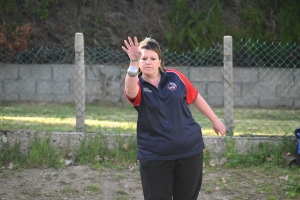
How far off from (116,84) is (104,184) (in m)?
4.40

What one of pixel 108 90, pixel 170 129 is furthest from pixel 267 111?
pixel 170 129

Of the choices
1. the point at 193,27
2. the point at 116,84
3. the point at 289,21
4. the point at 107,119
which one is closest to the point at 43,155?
the point at 107,119

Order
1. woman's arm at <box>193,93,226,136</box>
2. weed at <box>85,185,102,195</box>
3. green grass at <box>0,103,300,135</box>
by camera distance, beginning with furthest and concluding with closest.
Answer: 1. green grass at <box>0,103,300,135</box>
2. weed at <box>85,185,102,195</box>
3. woman's arm at <box>193,93,226,136</box>

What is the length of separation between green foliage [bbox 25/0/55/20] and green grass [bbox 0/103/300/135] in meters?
1.96

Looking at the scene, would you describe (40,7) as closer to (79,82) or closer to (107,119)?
(107,119)

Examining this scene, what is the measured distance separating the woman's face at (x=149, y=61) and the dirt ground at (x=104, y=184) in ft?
7.97

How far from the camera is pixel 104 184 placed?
604 centimetres

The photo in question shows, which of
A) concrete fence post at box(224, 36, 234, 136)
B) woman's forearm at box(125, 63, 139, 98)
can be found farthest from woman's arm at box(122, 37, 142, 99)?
concrete fence post at box(224, 36, 234, 136)

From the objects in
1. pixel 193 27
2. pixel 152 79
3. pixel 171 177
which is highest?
pixel 193 27

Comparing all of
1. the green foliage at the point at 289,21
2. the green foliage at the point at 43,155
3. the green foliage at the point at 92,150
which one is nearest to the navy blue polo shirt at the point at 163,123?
the green foliage at the point at 92,150

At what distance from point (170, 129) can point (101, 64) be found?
6857 mm

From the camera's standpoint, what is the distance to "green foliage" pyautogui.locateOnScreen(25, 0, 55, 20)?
10711mm

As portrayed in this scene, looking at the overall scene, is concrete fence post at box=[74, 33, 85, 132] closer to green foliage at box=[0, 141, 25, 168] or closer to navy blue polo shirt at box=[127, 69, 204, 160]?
green foliage at box=[0, 141, 25, 168]

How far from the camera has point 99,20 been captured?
10805 mm
